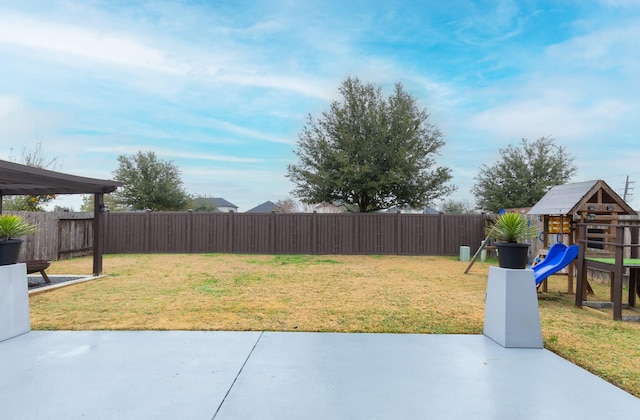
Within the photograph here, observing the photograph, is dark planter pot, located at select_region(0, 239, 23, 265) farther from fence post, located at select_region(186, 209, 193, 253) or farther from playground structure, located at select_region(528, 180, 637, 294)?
fence post, located at select_region(186, 209, 193, 253)

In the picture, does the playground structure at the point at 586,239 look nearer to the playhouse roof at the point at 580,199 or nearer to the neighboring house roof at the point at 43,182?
the playhouse roof at the point at 580,199

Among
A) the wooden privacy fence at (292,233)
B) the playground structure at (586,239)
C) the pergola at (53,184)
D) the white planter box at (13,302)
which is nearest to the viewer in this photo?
the white planter box at (13,302)

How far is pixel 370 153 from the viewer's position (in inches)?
575

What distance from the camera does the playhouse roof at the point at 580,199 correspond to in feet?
22.0

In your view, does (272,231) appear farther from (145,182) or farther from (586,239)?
(145,182)

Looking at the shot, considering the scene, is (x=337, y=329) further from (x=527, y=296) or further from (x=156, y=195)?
(x=156, y=195)

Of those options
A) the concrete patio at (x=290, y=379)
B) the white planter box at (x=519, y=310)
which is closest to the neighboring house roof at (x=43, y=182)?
the concrete patio at (x=290, y=379)

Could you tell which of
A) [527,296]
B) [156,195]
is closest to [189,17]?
[527,296]

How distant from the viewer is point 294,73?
11969mm

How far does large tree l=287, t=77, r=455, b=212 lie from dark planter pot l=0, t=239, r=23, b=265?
11.1 meters

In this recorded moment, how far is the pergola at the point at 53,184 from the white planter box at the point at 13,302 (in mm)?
2143

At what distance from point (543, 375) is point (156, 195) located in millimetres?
25439

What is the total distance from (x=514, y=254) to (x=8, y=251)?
5.43 metres

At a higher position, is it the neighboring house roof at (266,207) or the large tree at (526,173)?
the large tree at (526,173)
